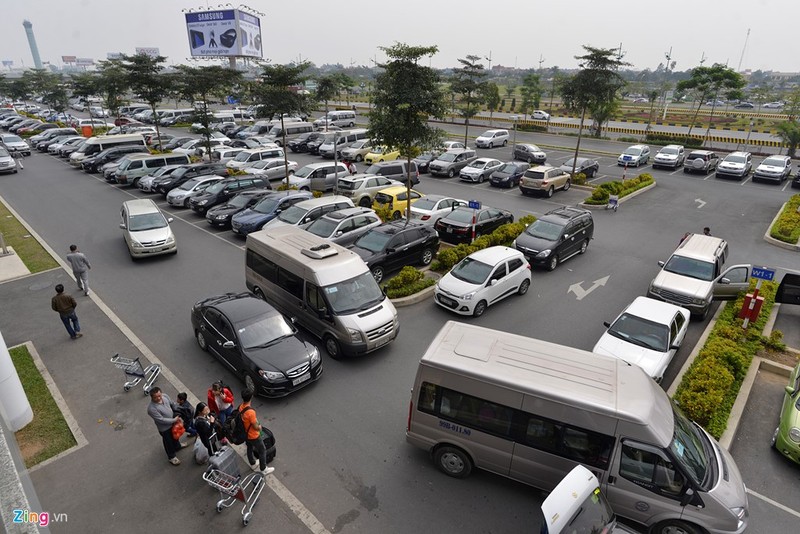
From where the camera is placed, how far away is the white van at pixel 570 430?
6492mm

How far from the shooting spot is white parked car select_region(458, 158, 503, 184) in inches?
1175

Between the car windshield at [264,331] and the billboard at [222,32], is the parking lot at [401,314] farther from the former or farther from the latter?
the billboard at [222,32]

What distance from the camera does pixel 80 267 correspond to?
1368cm

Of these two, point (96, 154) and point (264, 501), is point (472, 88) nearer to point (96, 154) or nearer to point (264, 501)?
point (96, 154)

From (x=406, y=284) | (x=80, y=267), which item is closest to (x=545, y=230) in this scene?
(x=406, y=284)

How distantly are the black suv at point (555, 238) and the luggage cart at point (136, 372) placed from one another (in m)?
12.6

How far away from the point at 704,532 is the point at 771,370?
683 centimetres

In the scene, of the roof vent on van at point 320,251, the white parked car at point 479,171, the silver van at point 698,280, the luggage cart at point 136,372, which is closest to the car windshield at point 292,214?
the roof vent on van at point 320,251

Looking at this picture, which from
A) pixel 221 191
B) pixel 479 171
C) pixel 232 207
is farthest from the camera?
pixel 479 171

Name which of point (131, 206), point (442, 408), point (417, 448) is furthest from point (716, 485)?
point (131, 206)

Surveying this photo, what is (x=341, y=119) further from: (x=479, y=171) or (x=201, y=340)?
(x=201, y=340)

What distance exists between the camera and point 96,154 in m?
31.5

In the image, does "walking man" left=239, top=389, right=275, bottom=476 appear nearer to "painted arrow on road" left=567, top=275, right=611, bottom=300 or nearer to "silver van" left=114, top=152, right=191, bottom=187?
"painted arrow on road" left=567, top=275, right=611, bottom=300

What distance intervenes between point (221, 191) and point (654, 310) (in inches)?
779
